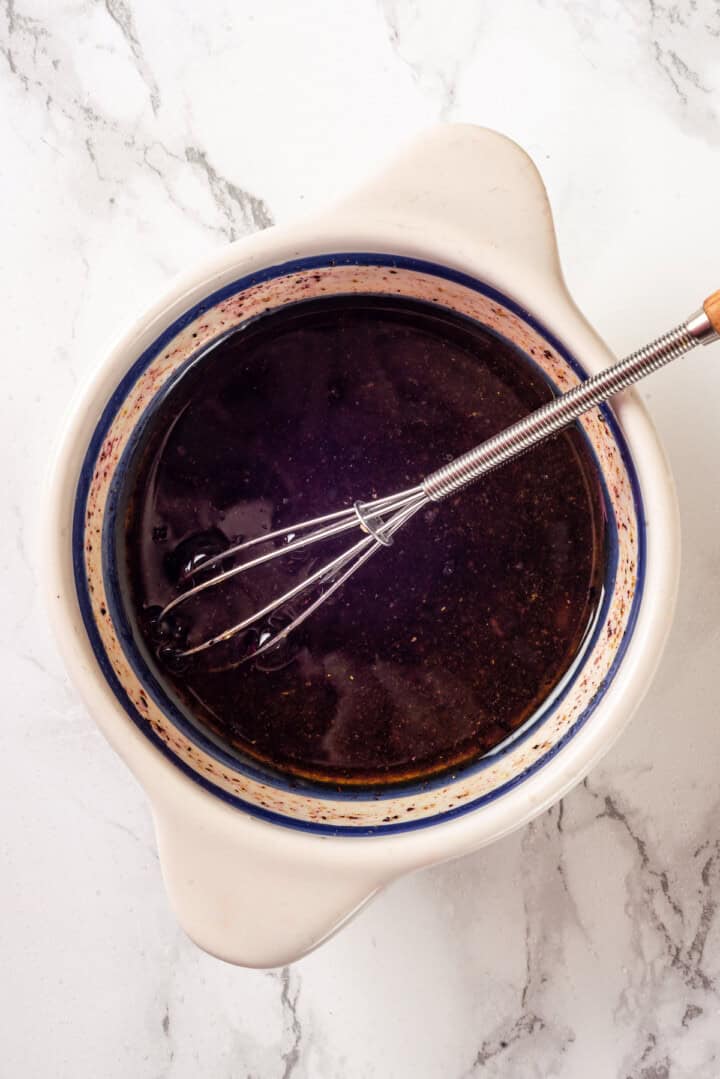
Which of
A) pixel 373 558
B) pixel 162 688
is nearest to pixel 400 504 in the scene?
pixel 373 558

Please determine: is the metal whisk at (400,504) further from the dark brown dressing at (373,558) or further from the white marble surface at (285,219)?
the white marble surface at (285,219)

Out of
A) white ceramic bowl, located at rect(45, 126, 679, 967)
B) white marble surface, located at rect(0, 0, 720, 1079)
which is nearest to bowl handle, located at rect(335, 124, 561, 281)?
white ceramic bowl, located at rect(45, 126, 679, 967)

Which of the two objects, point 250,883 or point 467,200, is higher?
point 467,200

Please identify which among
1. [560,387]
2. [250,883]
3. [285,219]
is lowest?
[250,883]

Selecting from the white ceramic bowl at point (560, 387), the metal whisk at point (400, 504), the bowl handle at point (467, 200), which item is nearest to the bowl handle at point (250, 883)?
the white ceramic bowl at point (560, 387)

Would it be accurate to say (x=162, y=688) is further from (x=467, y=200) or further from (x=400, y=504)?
(x=467, y=200)

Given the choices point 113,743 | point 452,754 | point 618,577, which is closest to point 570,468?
point 618,577

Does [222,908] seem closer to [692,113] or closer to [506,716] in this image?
[506,716]
